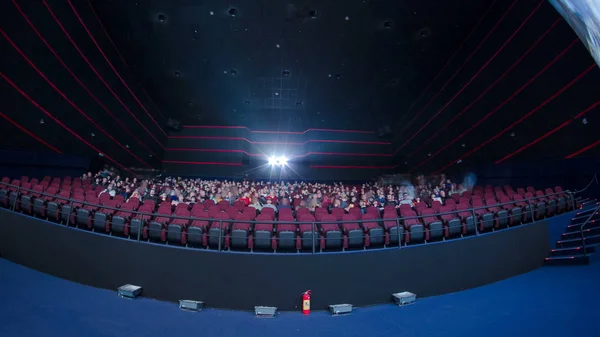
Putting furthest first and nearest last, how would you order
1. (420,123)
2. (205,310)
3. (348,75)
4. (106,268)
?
(420,123)
(348,75)
(106,268)
(205,310)

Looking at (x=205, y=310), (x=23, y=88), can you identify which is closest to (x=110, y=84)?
(x=23, y=88)

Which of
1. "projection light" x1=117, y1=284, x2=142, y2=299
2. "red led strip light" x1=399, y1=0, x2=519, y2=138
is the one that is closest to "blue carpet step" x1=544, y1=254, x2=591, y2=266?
"red led strip light" x1=399, y1=0, x2=519, y2=138

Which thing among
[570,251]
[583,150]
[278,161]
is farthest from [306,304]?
[278,161]

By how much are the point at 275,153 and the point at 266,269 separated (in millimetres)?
15030

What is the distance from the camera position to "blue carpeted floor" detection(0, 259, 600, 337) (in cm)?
373

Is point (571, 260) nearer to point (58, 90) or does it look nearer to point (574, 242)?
point (574, 242)

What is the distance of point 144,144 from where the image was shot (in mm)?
16172

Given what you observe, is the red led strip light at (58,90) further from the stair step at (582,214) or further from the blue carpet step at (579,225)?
the stair step at (582,214)

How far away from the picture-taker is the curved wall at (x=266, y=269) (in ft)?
14.9

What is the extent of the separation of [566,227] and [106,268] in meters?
9.26

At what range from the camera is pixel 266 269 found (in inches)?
180

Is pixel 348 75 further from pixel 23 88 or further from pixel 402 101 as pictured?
pixel 23 88

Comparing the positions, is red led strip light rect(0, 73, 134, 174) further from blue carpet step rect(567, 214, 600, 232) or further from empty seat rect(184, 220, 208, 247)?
blue carpet step rect(567, 214, 600, 232)

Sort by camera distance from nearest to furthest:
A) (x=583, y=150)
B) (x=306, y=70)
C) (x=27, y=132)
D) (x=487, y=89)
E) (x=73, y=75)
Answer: (x=583, y=150) < (x=27, y=132) < (x=73, y=75) < (x=487, y=89) < (x=306, y=70)
